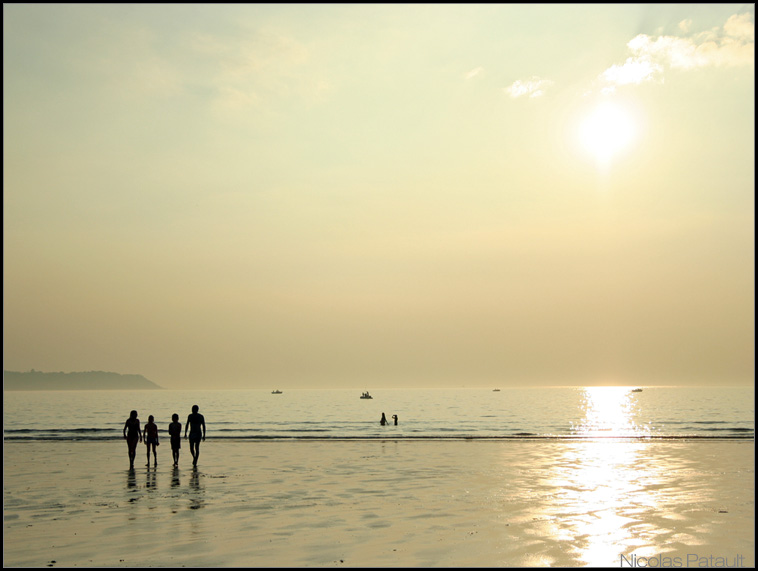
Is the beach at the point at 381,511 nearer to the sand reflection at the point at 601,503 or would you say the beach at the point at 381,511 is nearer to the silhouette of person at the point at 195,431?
the sand reflection at the point at 601,503

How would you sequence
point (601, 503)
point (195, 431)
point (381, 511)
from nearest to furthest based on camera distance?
1. point (381, 511)
2. point (601, 503)
3. point (195, 431)

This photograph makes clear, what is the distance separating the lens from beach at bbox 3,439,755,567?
11.6 metres

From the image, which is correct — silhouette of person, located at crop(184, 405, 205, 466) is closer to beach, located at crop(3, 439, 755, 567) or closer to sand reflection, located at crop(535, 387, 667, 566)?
beach, located at crop(3, 439, 755, 567)

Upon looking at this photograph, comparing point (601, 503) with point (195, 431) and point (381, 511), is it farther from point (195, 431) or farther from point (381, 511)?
point (195, 431)

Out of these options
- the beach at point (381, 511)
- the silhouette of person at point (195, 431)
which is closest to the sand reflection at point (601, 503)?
the beach at point (381, 511)

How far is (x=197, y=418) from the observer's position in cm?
2583

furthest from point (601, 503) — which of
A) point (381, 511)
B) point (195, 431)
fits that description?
point (195, 431)

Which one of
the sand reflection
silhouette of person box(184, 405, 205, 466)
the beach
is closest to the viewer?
the beach

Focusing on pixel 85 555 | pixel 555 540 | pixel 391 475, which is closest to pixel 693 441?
pixel 391 475

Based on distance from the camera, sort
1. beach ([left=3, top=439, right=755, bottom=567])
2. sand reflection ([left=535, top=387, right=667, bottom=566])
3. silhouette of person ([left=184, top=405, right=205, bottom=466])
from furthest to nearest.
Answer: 1. silhouette of person ([left=184, top=405, right=205, bottom=466])
2. sand reflection ([left=535, top=387, right=667, bottom=566])
3. beach ([left=3, top=439, right=755, bottom=567])

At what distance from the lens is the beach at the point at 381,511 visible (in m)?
11.6

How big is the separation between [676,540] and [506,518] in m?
3.72

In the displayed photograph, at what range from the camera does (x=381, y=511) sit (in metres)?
15.9

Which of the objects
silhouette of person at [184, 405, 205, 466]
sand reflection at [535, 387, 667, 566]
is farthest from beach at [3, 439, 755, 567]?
silhouette of person at [184, 405, 205, 466]
